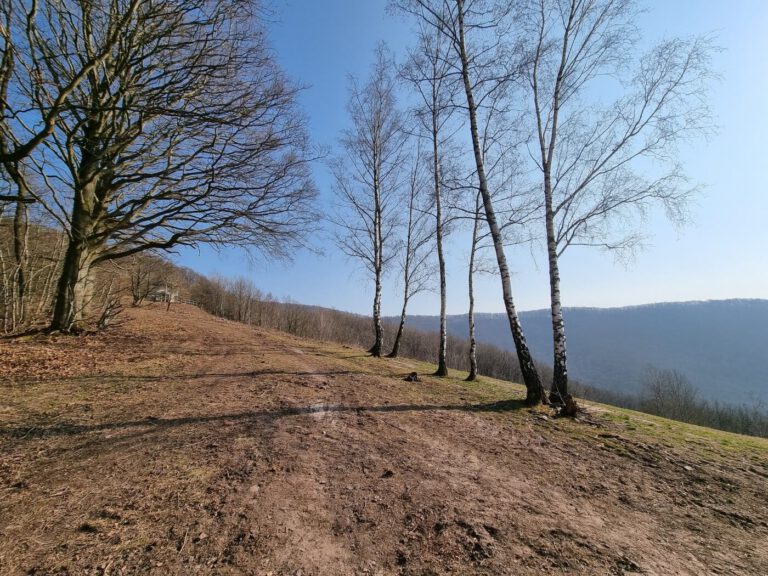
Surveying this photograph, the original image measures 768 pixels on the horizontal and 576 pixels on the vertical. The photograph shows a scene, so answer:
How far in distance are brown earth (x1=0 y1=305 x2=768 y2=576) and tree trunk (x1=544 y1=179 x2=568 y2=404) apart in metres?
1.23

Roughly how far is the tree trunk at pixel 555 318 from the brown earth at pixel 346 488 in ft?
4.03

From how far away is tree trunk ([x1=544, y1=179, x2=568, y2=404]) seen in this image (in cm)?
732

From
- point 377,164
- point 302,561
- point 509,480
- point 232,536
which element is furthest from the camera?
point 377,164

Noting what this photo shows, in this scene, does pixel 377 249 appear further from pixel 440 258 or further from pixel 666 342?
pixel 666 342

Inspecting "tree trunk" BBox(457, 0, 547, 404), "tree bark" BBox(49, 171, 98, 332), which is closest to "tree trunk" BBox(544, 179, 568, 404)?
"tree trunk" BBox(457, 0, 547, 404)

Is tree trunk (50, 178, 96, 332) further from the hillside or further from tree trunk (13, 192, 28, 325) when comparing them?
the hillside

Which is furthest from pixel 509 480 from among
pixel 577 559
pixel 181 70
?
pixel 181 70

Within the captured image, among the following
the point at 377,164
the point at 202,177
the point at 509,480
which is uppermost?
the point at 377,164

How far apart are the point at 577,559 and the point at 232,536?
255 cm

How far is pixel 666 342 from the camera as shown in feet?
427

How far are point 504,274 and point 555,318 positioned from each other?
1557 mm

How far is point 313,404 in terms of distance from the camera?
5.91m

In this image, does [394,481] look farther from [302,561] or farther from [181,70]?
[181,70]

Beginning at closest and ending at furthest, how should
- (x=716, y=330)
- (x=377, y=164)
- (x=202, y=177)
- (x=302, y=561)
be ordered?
(x=302, y=561) < (x=202, y=177) < (x=377, y=164) < (x=716, y=330)
